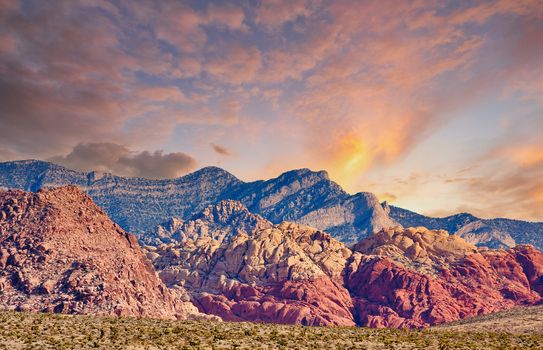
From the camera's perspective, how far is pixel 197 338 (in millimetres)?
49531

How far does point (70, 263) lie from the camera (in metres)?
140

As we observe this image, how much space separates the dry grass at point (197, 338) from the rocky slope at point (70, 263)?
7464cm

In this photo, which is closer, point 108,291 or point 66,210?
A: point 108,291

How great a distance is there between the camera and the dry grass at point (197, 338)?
148ft

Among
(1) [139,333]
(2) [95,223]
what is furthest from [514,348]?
(2) [95,223]

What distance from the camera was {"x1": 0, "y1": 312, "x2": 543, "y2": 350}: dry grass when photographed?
45.1m

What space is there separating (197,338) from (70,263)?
10634 cm

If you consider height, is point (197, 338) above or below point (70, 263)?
below

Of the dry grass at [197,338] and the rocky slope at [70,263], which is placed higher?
the rocky slope at [70,263]

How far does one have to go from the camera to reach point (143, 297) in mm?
153250

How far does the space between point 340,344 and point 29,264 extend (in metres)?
119

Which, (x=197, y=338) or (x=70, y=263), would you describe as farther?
(x=70, y=263)

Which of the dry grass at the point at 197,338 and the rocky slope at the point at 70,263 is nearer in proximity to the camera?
the dry grass at the point at 197,338

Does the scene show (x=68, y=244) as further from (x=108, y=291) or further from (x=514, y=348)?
(x=514, y=348)
